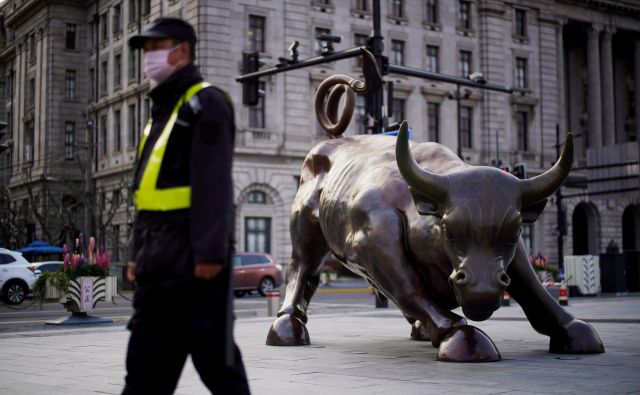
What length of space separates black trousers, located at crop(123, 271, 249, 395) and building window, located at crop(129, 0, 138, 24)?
45.5 metres

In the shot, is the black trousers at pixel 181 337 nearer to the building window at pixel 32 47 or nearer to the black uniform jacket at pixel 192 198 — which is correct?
the black uniform jacket at pixel 192 198

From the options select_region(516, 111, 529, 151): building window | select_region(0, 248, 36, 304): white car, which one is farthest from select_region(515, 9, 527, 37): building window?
select_region(0, 248, 36, 304): white car

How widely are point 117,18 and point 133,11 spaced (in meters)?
2.77

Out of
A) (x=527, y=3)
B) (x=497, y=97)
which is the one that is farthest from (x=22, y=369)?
(x=527, y=3)

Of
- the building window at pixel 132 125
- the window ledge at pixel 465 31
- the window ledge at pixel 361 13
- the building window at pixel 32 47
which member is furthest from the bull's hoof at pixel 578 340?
the building window at pixel 32 47

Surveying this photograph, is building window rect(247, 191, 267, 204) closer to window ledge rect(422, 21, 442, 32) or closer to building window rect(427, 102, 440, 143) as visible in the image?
building window rect(427, 102, 440, 143)

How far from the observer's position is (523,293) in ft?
26.8

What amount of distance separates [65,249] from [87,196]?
2691 cm

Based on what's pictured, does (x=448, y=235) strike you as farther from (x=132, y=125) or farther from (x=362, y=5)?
(x=132, y=125)

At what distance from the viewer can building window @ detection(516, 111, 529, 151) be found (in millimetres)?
51469

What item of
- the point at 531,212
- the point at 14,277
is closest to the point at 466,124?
the point at 14,277

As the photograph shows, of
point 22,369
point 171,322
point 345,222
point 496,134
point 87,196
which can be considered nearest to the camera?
point 171,322

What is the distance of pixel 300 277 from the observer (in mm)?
9633

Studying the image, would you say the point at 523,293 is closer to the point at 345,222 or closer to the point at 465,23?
the point at 345,222
